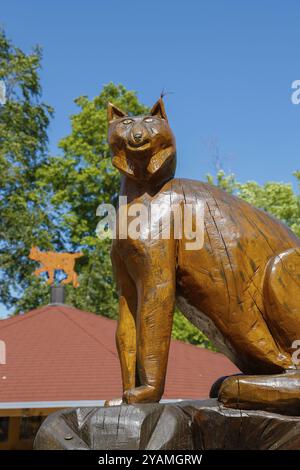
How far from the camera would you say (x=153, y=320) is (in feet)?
10.3

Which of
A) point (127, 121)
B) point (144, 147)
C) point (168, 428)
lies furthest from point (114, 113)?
point (168, 428)

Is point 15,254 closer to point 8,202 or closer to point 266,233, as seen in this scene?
point 8,202

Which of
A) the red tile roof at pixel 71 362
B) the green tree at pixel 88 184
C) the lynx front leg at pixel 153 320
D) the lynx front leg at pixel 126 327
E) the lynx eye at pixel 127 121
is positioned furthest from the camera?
the green tree at pixel 88 184

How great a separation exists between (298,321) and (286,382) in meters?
0.35

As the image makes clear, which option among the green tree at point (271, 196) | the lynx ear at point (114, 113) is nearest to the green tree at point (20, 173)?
the green tree at point (271, 196)

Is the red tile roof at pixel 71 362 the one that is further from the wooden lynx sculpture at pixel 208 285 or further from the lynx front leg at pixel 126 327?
the wooden lynx sculpture at pixel 208 285

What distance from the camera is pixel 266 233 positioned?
3396 mm

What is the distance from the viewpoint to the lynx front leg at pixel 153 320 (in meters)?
3.07

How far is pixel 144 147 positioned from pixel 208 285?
0.88 m

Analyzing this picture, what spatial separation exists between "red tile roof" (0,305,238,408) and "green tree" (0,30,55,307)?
317 inches

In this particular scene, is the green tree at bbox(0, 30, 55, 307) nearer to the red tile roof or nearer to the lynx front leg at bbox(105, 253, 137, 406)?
the red tile roof

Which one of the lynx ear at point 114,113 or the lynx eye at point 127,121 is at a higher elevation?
the lynx ear at point 114,113

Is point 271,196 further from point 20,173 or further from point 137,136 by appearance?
point 137,136

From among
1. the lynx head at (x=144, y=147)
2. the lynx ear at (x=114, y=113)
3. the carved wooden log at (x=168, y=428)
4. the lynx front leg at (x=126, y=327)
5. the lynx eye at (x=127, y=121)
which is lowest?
the carved wooden log at (x=168, y=428)
